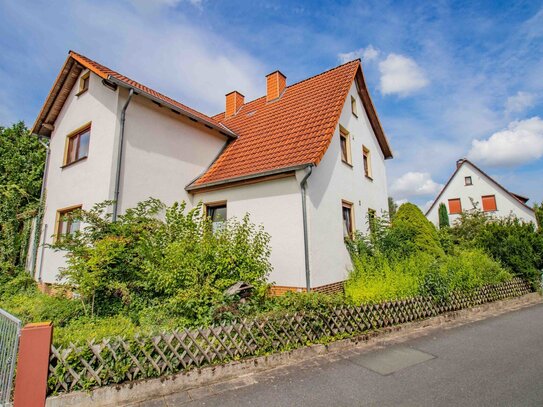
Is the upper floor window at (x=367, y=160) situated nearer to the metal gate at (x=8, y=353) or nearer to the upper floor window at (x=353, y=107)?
the upper floor window at (x=353, y=107)

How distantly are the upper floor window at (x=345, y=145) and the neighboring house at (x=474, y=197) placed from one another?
20572mm

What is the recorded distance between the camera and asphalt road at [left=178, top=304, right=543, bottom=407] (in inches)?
148

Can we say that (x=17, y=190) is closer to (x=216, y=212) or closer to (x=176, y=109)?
(x=176, y=109)

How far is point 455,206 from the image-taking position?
28953mm

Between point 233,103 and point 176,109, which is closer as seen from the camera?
point 176,109

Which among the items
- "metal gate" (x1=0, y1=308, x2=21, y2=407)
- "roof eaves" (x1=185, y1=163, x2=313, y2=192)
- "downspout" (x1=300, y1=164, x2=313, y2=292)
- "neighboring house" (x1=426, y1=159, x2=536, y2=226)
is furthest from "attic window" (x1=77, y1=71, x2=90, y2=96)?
"neighboring house" (x1=426, y1=159, x2=536, y2=226)

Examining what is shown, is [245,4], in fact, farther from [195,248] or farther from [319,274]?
[319,274]

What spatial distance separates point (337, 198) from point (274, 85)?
7.46m

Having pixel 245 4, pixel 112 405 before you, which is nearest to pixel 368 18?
pixel 245 4

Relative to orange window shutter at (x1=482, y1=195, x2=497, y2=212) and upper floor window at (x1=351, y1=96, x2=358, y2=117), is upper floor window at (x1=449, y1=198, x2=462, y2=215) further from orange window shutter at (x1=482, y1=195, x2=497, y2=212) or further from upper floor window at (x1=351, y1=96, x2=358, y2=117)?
upper floor window at (x1=351, y1=96, x2=358, y2=117)

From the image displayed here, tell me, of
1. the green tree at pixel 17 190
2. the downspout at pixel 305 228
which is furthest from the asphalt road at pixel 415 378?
the green tree at pixel 17 190

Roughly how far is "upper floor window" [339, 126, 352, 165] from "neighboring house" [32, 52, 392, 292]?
1.8 inches

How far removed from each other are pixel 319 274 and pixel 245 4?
7.01m

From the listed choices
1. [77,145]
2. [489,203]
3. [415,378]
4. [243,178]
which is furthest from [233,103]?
[489,203]
